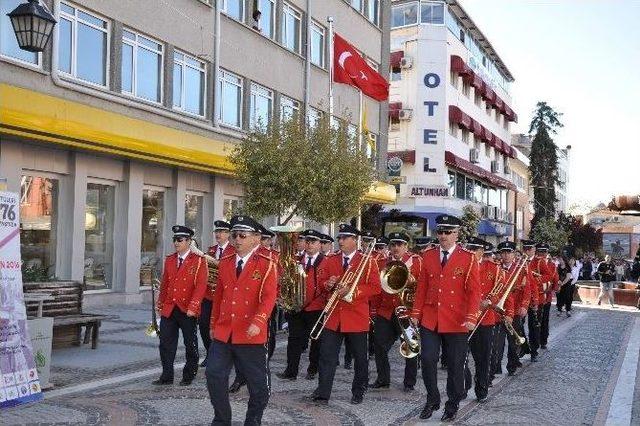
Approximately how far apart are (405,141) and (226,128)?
25.2 m

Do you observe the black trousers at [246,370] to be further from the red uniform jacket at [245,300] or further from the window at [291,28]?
the window at [291,28]

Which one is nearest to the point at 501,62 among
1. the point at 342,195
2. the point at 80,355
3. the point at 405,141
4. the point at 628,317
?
the point at 405,141

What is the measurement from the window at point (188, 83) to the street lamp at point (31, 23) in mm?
12589

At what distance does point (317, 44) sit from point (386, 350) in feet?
Answer: 71.0

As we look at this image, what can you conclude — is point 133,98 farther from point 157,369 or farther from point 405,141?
point 405,141

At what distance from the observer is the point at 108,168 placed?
2014 cm

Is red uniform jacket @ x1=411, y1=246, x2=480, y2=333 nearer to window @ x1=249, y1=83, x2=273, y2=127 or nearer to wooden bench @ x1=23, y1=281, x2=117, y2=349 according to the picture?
wooden bench @ x1=23, y1=281, x2=117, y2=349

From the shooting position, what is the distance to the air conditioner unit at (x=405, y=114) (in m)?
48.4

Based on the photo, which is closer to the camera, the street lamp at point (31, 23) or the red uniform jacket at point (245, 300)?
the red uniform jacket at point (245, 300)

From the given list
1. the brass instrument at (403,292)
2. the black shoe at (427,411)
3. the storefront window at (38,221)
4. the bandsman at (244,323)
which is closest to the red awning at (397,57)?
the storefront window at (38,221)

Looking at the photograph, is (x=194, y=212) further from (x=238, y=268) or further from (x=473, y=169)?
(x=473, y=169)

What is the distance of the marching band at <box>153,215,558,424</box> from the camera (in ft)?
24.2

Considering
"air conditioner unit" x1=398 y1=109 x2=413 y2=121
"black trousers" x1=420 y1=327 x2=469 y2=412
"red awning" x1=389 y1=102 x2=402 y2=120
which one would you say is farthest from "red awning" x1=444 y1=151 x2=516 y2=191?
"black trousers" x1=420 y1=327 x2=469 y2=412

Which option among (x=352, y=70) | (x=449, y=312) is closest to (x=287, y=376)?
(x=449, y=312)
